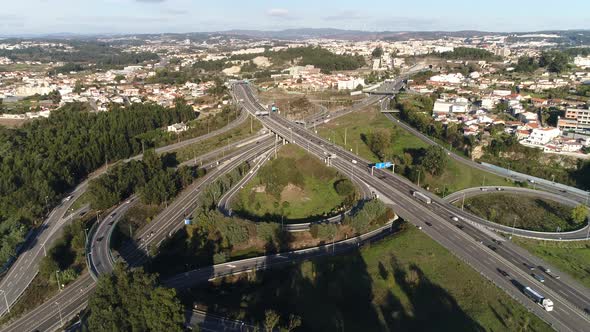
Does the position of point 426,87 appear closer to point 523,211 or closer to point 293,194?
point 523,211

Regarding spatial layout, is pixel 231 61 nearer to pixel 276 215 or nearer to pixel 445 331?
pixel 276 215

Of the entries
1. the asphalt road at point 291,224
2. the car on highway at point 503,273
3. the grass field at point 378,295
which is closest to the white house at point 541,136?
the asphalt road at point 291,224

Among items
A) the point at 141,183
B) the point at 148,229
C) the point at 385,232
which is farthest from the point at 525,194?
the point at 141,183

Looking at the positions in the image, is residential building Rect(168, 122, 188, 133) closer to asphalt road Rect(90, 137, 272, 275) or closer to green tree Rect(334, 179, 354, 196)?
asphalt road Rect(90, 137, 272, 275)

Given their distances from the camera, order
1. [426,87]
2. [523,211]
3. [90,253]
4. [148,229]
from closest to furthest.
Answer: [90,253]
[148,229]
[523,211]
[426,87]

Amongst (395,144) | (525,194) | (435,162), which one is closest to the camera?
(525,194)

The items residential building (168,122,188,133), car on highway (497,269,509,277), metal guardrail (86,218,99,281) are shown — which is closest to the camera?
car on highway (497,269,509,277)

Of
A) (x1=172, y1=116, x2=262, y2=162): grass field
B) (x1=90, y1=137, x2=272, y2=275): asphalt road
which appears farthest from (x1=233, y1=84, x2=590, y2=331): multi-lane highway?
(x1=90, y1=137, x2=272, y2=275): asphalt road
